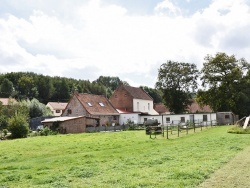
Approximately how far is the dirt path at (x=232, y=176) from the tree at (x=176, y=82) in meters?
58.0

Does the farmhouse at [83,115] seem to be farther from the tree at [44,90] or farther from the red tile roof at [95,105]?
the tree at [44,90]

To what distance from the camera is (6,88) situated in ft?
393

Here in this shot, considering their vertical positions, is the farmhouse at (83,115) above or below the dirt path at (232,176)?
above

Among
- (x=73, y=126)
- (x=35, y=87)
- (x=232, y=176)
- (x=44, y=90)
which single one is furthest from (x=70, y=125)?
(x=44, y=90)

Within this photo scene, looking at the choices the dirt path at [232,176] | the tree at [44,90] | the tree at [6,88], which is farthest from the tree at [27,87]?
the dirt path at [232,176]

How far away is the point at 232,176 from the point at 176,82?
61.6 meters

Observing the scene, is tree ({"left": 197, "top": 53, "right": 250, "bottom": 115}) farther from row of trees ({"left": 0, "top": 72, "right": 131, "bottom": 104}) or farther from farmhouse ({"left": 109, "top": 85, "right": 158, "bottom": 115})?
row of trees ({"left": 0, "top": 72, "right": 131, "bottom": 104})

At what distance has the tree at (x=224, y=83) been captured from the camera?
63000 mm

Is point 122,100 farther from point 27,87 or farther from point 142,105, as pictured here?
point 27,87

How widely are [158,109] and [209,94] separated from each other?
3742 centimetres

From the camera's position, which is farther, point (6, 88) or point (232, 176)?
point (6, 88)

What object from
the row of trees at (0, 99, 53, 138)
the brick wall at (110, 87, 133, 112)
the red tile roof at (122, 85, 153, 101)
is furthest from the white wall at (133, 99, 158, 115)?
the row of trees at (0, 99, 53, 138)

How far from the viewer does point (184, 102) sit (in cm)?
7344

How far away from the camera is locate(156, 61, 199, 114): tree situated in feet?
236
